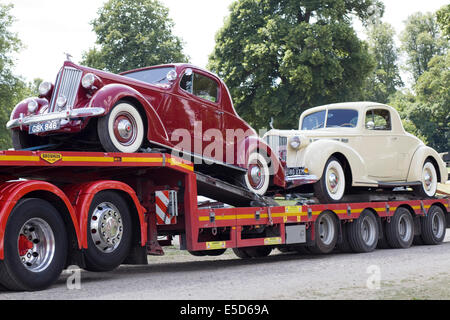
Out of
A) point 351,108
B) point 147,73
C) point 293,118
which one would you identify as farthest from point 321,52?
point 147,73

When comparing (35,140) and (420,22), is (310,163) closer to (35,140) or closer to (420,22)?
(35,140)

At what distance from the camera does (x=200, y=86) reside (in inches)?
378

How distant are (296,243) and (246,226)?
4.43 feet

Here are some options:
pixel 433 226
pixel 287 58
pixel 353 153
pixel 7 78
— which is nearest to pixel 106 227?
pixel 353 153

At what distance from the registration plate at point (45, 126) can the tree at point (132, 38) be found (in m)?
25.8

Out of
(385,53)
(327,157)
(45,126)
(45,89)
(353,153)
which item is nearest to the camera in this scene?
(45,126)

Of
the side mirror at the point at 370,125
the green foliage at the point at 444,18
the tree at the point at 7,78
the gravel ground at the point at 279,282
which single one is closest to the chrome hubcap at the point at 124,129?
the gravel ground at the point at 279,282

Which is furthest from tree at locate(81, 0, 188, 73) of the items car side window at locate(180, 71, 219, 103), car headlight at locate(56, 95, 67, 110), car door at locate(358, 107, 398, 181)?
car headlight at locate(56, 95, 67, 110)

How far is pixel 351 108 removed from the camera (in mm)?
12883

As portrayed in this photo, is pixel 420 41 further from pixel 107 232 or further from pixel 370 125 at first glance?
pixel 107 232

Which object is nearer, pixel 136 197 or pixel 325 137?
pixel 136 197

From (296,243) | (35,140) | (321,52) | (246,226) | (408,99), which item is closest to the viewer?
(35,140)

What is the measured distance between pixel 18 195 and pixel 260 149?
5.06 m

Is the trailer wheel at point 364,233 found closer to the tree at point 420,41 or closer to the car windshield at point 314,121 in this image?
the car windshield at point 314,121
